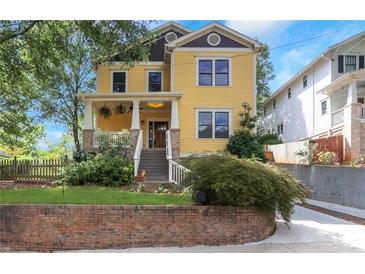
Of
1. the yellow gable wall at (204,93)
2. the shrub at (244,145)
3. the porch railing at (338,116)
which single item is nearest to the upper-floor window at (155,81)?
the yellow gable wall at (204,93)

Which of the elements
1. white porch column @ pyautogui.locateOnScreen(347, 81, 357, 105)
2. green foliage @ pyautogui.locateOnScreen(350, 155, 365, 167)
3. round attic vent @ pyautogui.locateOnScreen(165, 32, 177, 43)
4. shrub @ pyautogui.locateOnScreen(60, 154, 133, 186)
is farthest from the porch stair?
white porch column @ pyautogui.locateOnScreen(347, 81, 357, 105)

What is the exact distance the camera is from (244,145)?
55.6 feet

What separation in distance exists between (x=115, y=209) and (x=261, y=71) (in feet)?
80.5

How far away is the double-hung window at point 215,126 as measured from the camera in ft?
58.6

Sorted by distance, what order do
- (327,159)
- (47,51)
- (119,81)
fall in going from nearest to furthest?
1. (47,51)
2. (327,159)
3. (119,81)

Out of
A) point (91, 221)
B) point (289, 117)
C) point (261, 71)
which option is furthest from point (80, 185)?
point (261, 71)

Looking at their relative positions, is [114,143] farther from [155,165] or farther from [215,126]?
[215,126]

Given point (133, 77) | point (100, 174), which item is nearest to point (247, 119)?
point (133, 77)

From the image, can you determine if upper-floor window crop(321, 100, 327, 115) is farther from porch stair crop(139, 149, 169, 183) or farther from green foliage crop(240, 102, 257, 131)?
porch stair crop(139, 149, 169, 183)

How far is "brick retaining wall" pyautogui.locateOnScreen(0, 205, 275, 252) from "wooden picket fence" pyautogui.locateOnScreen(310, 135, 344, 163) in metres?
10.2

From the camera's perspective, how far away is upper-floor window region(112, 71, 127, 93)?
63.2ft

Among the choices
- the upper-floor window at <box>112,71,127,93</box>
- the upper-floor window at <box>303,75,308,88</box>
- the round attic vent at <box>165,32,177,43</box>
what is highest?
the round attic vent at <box>165,32,177,43</box>

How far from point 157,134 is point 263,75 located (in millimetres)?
14142
